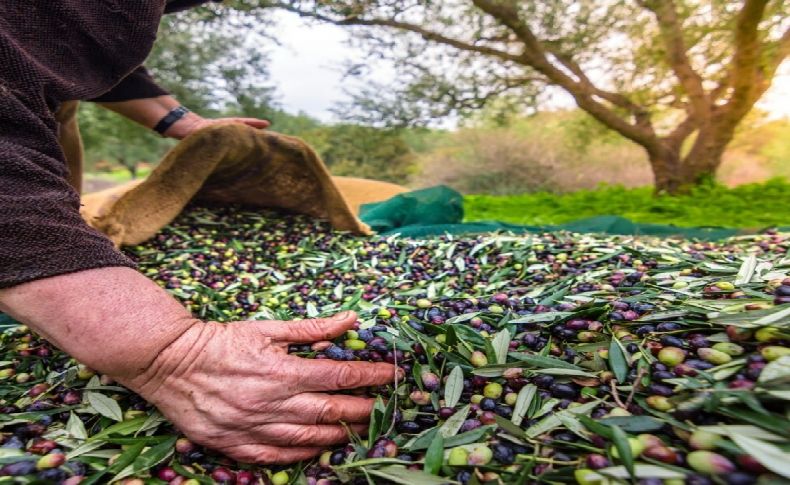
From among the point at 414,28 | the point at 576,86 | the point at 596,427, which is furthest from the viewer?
the point at 576,86

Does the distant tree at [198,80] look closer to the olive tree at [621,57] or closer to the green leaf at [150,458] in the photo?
the olive tree at [621,57]

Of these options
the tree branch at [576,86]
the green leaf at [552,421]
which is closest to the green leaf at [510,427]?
the green leaf at [552,421]

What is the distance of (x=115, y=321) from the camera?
749mm

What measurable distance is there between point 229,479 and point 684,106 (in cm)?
406

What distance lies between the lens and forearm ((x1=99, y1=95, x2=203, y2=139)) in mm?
1988

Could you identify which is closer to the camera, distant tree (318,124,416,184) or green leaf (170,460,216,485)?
green leaf (170,460,216,485)

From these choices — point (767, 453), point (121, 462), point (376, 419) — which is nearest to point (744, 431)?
point (767, 453)

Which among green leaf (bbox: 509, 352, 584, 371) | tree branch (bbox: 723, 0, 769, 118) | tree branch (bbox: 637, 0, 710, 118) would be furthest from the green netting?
green leaf (bbox: 509, 352, 584, 371)

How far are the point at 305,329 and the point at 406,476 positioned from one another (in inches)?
14.1

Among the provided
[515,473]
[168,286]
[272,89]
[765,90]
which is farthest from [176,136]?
[272,89]

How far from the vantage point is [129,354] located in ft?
2.48

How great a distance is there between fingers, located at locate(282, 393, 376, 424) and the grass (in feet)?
8.14

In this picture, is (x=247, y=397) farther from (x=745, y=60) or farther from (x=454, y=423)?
(x=745, y=60)

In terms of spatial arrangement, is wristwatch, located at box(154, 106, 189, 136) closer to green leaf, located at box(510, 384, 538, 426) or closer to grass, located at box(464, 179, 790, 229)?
green leaf, located at box(510, 384, 538, 426)
